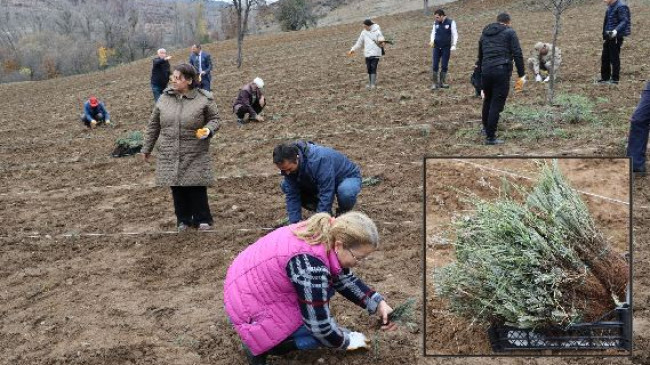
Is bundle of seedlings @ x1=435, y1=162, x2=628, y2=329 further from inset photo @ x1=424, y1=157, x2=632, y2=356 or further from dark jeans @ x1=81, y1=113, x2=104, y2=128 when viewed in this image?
dark jeans @ x1=81, y1=113, x2=104, y2=128

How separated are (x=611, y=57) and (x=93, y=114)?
9030 millimetres

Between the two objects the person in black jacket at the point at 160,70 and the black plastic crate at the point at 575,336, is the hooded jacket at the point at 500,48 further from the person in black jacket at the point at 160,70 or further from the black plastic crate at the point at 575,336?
the person in black jacket at the point at 160,70

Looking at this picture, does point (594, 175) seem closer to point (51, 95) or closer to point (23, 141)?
point (23, 141)

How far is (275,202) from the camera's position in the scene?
233 inches

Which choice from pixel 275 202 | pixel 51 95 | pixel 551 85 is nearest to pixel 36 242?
pixel 275 202

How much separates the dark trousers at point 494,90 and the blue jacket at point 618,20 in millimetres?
3277

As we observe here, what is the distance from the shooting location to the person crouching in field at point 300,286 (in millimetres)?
2676

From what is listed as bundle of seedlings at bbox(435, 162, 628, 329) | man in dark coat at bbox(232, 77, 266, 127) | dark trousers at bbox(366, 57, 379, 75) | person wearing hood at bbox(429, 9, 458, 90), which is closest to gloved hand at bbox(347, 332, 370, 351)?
bundle of seedlings at bbox(435, 162, 628, 329)

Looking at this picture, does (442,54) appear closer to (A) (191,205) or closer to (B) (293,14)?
(A) (191,205)

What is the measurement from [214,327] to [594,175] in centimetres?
272

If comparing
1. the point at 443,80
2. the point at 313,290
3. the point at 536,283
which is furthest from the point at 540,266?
the point at 443,80

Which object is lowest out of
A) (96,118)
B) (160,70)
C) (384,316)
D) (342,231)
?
(384,316)

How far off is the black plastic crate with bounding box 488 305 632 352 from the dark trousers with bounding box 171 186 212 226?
3.04 meters

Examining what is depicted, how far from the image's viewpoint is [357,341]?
3.15 metres
